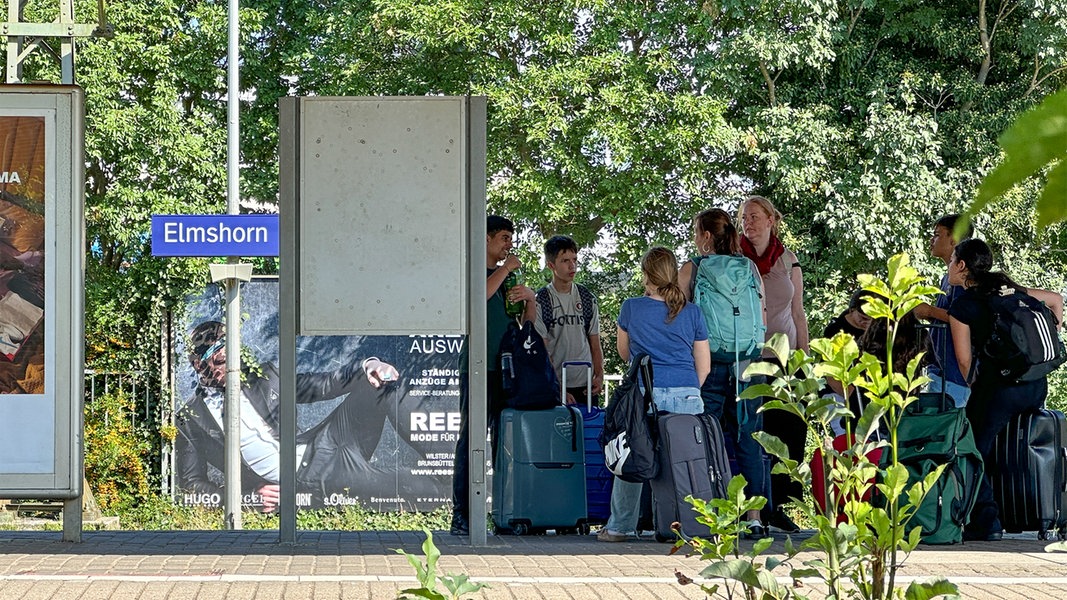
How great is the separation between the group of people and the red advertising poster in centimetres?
202

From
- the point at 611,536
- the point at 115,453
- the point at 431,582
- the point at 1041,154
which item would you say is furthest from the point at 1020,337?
the point at 115,453

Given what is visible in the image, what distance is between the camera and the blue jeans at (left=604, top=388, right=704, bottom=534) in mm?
6930

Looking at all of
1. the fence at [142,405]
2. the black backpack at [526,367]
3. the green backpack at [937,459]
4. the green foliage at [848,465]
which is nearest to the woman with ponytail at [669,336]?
the black backpack at [526,367]

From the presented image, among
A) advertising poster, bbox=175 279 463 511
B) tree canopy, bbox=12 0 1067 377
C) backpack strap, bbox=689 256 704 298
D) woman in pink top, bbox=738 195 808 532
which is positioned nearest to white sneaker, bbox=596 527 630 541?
woman in pink top, bbox=738 195 808 532

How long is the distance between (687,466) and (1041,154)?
6.21 m

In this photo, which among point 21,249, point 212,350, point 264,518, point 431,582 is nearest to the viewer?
point 431,582

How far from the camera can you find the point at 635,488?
23.7ft

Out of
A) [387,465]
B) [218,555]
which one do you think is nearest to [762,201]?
[218,555]

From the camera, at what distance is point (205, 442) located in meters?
22.6

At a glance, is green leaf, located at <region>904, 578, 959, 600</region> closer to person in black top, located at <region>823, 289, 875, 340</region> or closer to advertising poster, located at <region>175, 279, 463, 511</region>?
person in black top, located at <region>823, 289, 875, 340</region>

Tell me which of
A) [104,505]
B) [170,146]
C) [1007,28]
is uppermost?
[1007,28]

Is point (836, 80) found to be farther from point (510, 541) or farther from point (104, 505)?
point (510, 541)

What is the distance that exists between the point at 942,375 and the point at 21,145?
14.4 ft

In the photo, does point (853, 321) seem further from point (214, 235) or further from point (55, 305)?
point (214, 235)
